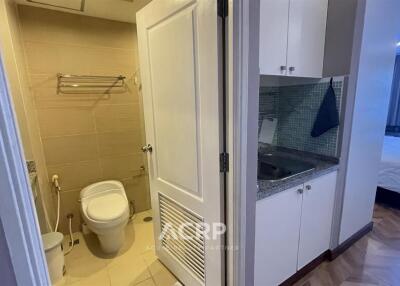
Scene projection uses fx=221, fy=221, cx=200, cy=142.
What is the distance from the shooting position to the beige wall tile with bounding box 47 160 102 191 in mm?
2174

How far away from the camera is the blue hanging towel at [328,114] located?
1.64 metres

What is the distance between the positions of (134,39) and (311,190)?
2.22 m

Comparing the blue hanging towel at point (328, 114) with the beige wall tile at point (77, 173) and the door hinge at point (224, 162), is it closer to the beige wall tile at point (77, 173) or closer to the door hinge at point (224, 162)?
the door hinge at point (224, 162)

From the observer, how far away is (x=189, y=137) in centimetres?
131

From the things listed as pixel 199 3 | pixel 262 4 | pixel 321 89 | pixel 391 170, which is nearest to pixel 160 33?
pixel 199 3

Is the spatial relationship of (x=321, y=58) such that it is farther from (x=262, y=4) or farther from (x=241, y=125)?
(x=241, y=125)

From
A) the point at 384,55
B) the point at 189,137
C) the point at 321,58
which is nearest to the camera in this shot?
the point at 189,137

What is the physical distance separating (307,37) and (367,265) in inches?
71.9

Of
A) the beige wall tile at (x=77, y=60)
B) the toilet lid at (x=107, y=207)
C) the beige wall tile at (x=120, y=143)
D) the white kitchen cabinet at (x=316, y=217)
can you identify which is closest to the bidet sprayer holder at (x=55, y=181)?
the toilet lid at (x=107, y=207)

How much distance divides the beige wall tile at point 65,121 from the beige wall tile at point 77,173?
325 mm

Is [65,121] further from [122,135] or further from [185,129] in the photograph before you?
[185,129]

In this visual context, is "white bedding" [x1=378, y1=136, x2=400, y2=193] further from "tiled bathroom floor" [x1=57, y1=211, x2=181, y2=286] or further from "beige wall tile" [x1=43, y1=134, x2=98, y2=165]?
"beige wall tile" [x1=43, y1=134, x2=98, y2=165]

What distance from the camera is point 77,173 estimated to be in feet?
7.40

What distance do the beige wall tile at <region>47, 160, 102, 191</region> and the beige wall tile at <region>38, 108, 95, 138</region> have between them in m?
0.33
